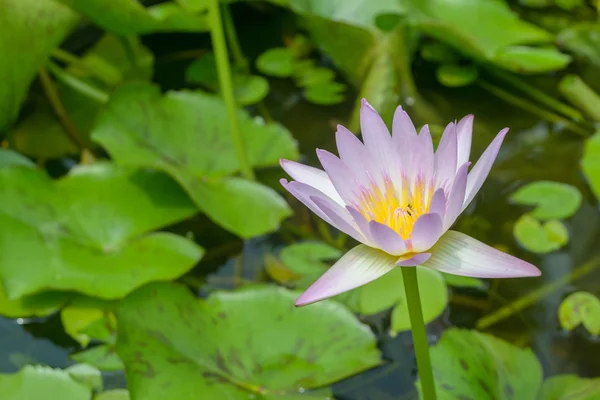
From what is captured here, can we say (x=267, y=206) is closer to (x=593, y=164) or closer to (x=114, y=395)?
(x=114, y=395)

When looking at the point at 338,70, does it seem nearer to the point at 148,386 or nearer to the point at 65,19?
the point at 65,19

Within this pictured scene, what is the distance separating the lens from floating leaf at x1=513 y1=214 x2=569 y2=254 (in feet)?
3.83

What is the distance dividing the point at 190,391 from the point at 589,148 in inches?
37.0

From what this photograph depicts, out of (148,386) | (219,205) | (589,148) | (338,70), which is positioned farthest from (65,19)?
(589,148)

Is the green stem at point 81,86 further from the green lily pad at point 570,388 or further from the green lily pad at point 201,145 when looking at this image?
the green lily pad at point 570,388

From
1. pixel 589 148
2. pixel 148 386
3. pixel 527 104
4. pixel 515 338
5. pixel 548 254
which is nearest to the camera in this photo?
pixel 148 386

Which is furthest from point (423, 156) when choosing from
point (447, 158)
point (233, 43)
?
point (233, 43)

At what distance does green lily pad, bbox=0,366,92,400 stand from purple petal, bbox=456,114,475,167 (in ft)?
2.11

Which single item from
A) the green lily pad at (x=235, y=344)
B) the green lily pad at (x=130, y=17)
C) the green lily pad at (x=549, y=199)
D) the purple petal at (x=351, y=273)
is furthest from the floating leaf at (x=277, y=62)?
the purple petal at (x=351, y=273)

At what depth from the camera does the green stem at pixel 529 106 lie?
149 cm

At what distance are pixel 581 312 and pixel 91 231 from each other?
0.89 metres

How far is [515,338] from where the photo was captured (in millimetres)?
1034

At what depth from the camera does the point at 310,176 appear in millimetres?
709

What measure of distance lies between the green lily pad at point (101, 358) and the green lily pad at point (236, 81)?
76cm
